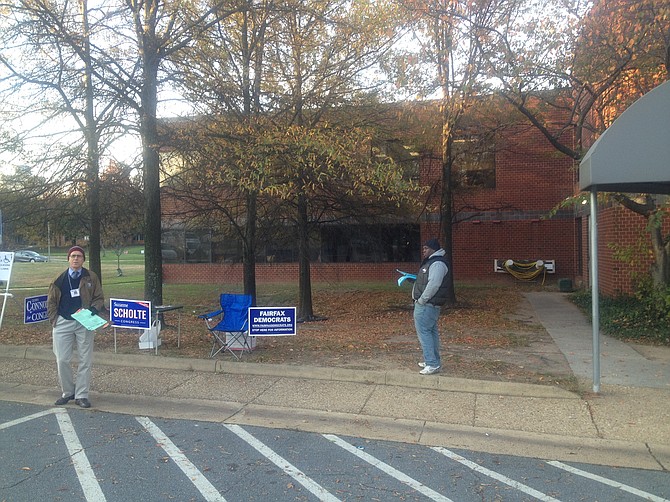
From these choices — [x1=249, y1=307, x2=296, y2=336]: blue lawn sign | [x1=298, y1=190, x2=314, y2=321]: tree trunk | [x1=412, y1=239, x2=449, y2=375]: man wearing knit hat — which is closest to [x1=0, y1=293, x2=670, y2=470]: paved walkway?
[x1=412, y1=239, x2=449, y2=375]: man wearing knit hat

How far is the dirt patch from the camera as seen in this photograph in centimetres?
762

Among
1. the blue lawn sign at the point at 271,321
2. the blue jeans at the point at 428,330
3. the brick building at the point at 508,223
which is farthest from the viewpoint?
the brick building at the point at 508,223

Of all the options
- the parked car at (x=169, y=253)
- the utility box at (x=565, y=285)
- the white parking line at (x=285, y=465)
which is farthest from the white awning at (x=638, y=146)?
the parked car at (x=169, y=253)

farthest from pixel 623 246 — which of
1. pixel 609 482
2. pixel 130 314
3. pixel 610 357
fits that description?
pixel 130 314

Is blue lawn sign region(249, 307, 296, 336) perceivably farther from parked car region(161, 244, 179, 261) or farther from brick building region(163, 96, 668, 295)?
parked car region(161, 244, 179, 261)

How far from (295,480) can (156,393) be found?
313 cm

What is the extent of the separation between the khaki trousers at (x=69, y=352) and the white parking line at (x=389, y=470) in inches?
115

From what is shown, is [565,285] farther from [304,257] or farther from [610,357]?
[610,357]

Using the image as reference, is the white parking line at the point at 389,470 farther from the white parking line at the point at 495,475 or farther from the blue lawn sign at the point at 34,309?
the blue lawn sign at the point at 34,309

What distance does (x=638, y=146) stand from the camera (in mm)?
5945

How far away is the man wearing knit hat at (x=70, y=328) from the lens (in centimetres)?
616

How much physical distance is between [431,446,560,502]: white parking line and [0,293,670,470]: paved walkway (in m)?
0.22

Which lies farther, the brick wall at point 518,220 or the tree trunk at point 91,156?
the brick wall at point 518,220

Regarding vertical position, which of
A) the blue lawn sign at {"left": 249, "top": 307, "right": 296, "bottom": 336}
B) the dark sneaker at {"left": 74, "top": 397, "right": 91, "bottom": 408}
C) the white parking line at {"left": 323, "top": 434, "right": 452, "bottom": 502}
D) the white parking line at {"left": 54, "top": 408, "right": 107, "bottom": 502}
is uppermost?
the blue lawn sign at {"left": 249, "top": 307, "right": 296, "bottom": 336}
